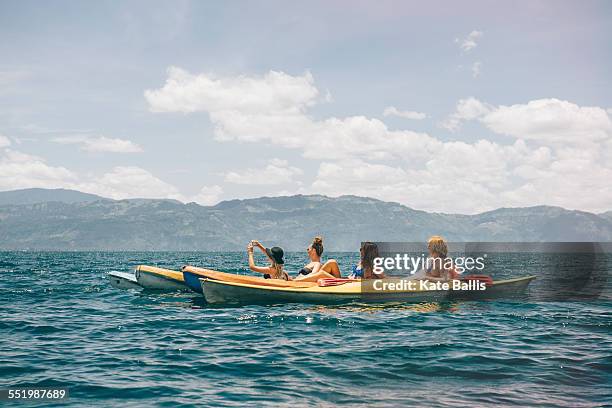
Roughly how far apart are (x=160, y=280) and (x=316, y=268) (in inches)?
292

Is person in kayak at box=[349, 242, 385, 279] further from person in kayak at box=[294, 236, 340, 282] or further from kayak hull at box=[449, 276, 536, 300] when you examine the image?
kayak hull at box=[449, 276, 536, 300]

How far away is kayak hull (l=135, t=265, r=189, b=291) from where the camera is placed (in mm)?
21109

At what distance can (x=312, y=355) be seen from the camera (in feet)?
32.7

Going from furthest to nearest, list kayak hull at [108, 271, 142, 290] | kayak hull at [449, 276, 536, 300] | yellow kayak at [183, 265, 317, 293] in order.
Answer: kayak hull at [108, 271, 142, 290]
kayak hull at [449, 276, 536, 300]
yellow kayak at [183, 265, 317, 293]

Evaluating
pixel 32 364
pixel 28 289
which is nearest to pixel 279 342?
pixel 32 364

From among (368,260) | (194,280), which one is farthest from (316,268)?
(194,280)

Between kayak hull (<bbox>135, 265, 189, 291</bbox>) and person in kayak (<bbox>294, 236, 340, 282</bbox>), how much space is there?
6017 millimetres

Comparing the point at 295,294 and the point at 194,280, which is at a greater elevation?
the point at 194,280

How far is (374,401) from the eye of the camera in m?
7.30

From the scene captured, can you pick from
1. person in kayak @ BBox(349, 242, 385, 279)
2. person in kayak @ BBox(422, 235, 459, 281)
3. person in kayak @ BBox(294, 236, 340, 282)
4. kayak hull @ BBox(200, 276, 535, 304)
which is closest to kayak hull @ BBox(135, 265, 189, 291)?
kayak hull @ BBox(200, 276, 535, 304)

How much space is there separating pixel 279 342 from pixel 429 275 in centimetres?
740

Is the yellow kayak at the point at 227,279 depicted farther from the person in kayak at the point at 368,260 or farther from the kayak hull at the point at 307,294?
the person in kayak at the point at 368,260

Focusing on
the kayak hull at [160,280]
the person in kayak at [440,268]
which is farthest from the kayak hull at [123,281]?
the person in kayak at [440,268]

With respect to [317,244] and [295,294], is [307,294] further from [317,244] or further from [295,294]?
[317,244]
